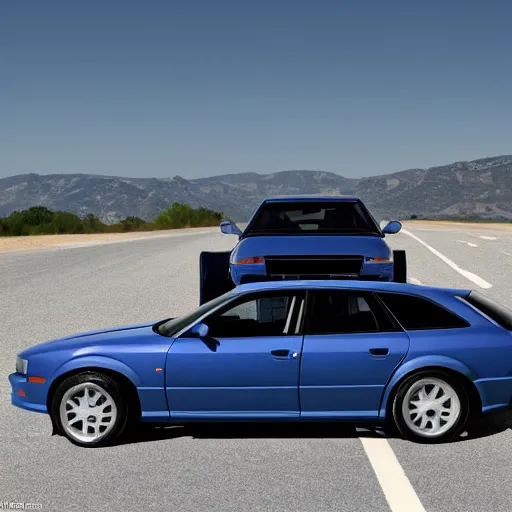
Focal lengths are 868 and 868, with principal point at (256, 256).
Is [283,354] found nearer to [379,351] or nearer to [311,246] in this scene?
[379,351]

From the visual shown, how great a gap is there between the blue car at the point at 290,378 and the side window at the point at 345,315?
0.05 feet

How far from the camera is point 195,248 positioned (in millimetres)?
33219

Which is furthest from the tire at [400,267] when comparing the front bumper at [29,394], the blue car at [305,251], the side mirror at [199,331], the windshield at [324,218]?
the front bumper at [29,394]

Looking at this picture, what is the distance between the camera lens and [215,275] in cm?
1065

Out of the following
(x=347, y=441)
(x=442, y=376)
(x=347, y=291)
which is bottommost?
(x=347, y=441)

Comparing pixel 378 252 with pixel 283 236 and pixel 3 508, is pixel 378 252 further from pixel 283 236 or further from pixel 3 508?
pixel 3 508

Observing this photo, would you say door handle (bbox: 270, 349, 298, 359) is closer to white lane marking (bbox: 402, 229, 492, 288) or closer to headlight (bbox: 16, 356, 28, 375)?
headlight (bbox: 16, 356, 28, 375)

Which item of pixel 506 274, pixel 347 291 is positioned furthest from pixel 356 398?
pixel 506 274

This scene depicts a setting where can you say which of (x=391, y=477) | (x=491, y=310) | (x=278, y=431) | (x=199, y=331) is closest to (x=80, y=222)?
(x=278, y=431)

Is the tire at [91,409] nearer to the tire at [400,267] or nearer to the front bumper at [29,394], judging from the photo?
the front bumper at [29,394]

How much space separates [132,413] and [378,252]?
15.3ft

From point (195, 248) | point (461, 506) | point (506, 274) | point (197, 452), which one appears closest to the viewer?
point (461, 506)

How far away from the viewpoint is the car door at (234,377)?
5969mm

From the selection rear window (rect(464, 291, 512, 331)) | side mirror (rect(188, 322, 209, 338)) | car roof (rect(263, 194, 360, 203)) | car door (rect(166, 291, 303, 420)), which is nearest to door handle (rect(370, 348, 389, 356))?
car door (rect(166, 291, 303, 420))
